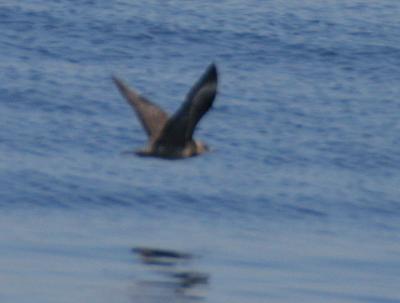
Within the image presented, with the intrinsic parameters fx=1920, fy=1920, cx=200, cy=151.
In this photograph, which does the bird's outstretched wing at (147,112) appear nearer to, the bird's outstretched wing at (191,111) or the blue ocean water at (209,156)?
the bird's outstretched wing at (191,111)

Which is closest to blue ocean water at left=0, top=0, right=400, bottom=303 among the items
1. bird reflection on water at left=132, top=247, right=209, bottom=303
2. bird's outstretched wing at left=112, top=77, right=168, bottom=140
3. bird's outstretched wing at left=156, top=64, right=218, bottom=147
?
bird reflection on water at left=132, top=247, right=209, bottom=303

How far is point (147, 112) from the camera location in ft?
53.3

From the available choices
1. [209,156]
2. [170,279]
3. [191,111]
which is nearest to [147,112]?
[191,111]

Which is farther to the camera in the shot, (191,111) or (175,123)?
(175,123)

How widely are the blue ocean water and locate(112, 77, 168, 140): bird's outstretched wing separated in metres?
1.73

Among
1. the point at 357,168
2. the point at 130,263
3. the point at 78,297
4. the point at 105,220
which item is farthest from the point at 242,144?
the point at 78,297

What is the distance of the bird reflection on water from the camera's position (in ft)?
56.9

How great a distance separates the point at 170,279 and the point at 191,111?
130 inches

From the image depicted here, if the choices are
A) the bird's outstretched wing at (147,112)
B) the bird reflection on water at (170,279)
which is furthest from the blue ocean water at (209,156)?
the bird's outstretched wing at (147,112)

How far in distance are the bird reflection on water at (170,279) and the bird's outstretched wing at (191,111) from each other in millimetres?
1855

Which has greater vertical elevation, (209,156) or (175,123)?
(175,123)

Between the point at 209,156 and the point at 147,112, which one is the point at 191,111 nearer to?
the point at 147,112

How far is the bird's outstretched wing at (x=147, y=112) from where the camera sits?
52.6 ft

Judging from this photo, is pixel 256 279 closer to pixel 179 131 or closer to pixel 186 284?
pixel 186 284
